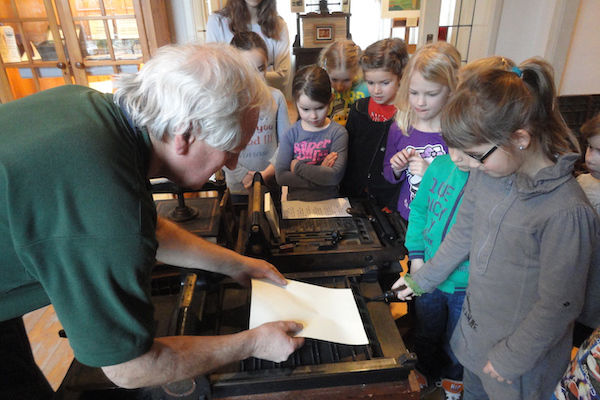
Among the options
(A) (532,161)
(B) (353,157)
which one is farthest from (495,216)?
(B) (353,157)

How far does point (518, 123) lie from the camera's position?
2.56 feet

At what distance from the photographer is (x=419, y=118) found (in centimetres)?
141

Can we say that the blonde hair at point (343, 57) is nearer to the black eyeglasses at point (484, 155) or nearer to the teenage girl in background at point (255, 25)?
the teenage girl in background at point (255, 25)

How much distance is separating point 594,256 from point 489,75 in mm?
444

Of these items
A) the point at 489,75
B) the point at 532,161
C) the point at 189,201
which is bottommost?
the point at 189,201

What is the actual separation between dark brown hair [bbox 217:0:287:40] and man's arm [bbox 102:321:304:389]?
1895mm

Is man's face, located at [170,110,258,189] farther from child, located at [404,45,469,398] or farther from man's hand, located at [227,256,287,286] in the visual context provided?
child, located at [404,45,469,398]

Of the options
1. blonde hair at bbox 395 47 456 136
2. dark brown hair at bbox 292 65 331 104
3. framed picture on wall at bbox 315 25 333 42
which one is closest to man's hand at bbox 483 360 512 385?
blonde hair at bbox 395 47 456 136

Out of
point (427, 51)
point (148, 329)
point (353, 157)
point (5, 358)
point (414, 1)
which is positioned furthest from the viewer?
point (414, 1)

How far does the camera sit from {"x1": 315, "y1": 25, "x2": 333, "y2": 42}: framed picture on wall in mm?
3638

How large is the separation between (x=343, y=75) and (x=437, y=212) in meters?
1.07

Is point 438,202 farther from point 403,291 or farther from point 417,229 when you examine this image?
point 403,291

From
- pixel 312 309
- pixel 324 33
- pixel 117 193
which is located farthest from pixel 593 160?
pixel 324 33

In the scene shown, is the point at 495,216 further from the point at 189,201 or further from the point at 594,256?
the point at 189,201
